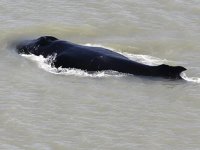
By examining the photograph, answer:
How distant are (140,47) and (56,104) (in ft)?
22.7

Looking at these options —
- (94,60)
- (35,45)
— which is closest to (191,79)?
(94,60)

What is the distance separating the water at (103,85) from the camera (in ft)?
58.7

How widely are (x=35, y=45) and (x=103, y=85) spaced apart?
13.1 ft

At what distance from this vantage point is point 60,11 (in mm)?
29906

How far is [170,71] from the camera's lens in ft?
73.1

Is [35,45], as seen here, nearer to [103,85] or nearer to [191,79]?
[103,85]

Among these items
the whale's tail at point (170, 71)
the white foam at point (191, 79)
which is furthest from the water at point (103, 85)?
the whale's tail at point (170, 71)

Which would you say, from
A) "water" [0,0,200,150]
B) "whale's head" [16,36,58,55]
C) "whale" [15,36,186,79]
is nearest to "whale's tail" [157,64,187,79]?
"whale" [15,36,186,79]

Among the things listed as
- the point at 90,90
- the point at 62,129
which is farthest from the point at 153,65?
the point at 62,129

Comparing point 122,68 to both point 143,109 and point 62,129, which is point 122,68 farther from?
point 62,129

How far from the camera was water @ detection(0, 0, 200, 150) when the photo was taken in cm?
1791

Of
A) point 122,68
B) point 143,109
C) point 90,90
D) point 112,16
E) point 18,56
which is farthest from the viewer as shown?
point 112,16

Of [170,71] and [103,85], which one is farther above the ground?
[170,71]

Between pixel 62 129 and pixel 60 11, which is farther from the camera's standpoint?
pixel 60 11
